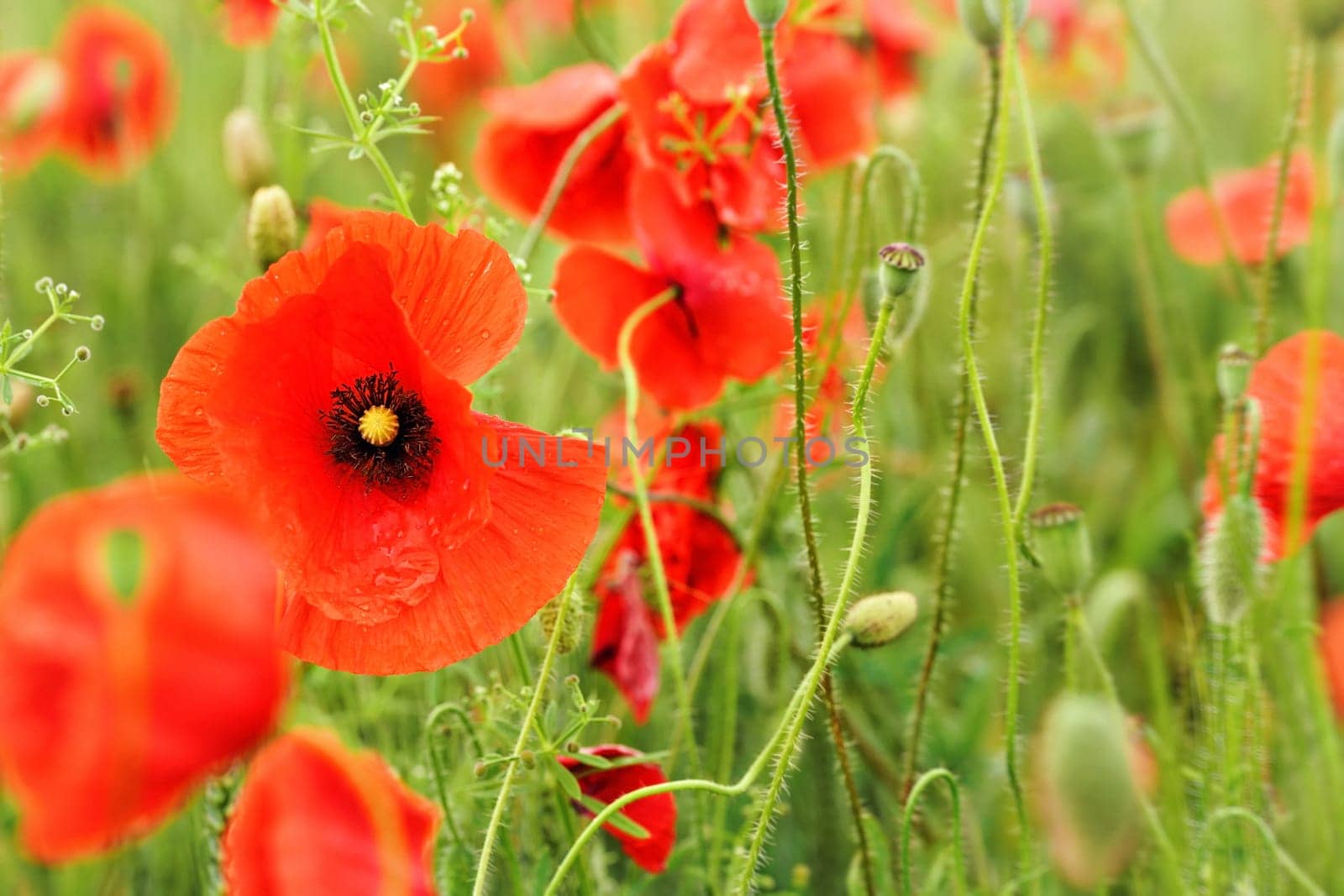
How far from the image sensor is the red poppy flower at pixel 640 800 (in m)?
0.76

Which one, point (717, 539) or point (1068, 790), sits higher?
point (717, 539)

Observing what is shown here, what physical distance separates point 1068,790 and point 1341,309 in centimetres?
Answer: 139

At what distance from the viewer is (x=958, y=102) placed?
6.95 feet

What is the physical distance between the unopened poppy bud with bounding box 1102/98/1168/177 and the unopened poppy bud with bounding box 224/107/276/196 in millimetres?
754

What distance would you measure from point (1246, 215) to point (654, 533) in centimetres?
79

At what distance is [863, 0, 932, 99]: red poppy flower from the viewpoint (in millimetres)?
1541

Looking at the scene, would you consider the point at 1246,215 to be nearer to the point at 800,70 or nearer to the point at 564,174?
the point at 800,70

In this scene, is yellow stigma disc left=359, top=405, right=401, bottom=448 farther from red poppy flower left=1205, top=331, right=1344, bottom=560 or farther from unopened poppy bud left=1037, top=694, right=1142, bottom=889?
red poppy flower left=1205, top=331, right=1344, bottom=560

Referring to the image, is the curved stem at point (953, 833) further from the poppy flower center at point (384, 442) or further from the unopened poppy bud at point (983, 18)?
the unopened poppy bud at point (983, 18)

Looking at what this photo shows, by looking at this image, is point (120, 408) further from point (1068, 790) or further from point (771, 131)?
point (1068, 790)

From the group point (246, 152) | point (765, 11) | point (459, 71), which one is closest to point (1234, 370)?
point (765, 11)

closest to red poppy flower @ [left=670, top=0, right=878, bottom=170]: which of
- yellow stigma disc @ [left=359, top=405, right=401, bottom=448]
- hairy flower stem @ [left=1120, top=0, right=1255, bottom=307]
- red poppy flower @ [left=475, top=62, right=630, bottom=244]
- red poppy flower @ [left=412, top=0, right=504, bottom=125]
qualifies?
red poppy flower @ [left=475, top=62, right=630, bottom=244]

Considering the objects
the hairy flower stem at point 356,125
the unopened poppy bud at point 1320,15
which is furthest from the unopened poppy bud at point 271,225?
the unopened poppy bud at point 1320,15

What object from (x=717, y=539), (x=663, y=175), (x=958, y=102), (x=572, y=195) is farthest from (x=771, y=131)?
(x=958, y=102)
